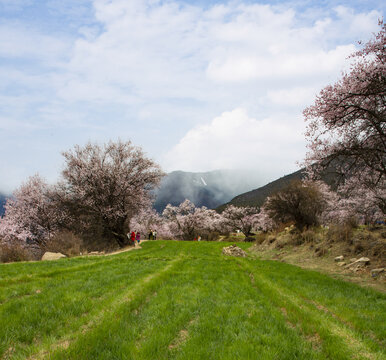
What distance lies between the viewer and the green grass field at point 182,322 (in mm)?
4332

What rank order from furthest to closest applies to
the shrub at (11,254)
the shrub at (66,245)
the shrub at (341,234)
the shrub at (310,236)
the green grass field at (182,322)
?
the shrub at (66,245) → the shrub at (310,236) → the shrub at (11,254) → the shrub at (341,234) → the green grass field at (182,322)

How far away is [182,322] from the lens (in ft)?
18.9

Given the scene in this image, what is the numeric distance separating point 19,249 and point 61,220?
45.8 feet

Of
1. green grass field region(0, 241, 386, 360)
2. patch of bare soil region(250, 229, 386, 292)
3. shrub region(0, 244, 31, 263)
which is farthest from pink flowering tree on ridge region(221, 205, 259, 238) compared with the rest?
green grass field region(0, 241, 386, 360)

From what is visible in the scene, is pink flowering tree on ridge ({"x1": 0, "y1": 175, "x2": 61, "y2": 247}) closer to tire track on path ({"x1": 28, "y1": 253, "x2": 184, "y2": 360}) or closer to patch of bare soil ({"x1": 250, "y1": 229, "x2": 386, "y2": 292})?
patch of bare soil ({"x1": 250, "y1": 229, "x2": 386, "y2": 292})

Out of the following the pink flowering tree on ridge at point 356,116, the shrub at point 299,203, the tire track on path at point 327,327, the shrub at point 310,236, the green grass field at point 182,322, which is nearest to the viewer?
the green grass field at point 182,322

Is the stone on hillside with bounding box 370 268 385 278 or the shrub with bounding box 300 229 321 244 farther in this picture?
the shrub with bounding box 300 229 321 244

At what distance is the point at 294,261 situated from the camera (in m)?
19.2

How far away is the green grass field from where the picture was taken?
433 cm

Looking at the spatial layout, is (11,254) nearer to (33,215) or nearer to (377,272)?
(33,215)

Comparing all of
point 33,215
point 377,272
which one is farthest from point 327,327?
point 33,215

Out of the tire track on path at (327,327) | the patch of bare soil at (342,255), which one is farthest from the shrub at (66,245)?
the tire track on path at (327,327)

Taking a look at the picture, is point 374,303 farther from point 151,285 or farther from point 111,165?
point 111,165

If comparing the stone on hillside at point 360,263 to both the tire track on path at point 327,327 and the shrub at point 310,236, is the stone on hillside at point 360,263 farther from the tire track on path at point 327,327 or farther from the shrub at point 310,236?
the tire track on path at point 327,327
